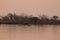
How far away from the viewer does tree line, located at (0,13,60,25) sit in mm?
1539

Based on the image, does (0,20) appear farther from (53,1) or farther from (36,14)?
(53,1)

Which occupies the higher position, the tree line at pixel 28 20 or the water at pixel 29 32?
the tree line at pixel 28 20

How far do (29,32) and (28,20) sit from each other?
0.45 ft

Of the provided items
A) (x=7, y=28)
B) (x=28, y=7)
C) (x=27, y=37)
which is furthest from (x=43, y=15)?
(x=7, y=28)

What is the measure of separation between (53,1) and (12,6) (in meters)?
0.47

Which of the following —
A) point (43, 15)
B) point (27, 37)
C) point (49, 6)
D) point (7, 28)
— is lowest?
point (27, 37)

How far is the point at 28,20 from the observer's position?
5.10 feet

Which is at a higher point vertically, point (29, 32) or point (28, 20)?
point (28, 20)

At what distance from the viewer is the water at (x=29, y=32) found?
1545 mm

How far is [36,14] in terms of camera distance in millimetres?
1563

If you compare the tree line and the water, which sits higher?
the tree line

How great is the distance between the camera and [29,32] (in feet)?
5.12

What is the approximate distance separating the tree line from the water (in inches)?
1.8

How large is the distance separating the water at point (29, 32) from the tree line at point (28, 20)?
0.05m
